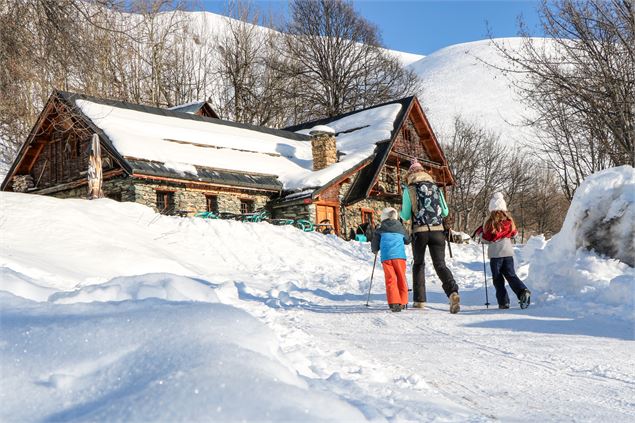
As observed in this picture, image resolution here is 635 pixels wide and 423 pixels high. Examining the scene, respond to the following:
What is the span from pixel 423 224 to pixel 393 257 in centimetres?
57

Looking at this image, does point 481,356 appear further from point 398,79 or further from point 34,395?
point 398,79

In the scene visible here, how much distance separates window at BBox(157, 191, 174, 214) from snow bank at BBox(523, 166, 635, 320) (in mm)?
14882

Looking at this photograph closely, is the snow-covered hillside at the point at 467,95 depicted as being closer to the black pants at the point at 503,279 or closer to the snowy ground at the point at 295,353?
the black pants at the point at 503,279

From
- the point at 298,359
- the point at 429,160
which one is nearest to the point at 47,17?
the point at 298,359

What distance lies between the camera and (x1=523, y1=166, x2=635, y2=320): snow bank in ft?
23.7

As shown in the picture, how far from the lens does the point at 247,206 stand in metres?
23.0

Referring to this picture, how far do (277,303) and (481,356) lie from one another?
3.68 metres

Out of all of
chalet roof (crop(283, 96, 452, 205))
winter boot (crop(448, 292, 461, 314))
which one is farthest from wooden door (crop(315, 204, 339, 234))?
winter boot (crop(448, 292, 461, 314))

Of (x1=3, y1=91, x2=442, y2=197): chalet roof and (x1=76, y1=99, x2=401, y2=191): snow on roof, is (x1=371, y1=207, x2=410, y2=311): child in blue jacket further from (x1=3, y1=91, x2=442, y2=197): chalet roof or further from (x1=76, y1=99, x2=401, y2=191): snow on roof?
(x1=76, y1=99, x2=401, y2=191): snow on roof

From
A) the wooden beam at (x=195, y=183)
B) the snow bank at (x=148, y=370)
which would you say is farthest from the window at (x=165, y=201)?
the snow bank at (x=148, y=370)

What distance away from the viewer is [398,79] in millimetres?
42750

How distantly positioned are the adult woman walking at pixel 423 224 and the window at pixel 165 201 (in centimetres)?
1449

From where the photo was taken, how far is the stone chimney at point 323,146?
24.2 m

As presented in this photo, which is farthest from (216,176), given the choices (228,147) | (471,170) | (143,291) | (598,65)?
(471,170)
